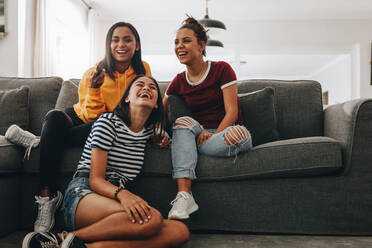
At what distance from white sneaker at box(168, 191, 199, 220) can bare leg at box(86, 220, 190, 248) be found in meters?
0.05

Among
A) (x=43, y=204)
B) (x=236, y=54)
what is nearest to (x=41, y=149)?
(x=43, y=204)

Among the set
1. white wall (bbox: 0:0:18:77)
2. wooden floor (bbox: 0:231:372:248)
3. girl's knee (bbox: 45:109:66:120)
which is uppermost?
white wall (bbox: 0:0:18:77)

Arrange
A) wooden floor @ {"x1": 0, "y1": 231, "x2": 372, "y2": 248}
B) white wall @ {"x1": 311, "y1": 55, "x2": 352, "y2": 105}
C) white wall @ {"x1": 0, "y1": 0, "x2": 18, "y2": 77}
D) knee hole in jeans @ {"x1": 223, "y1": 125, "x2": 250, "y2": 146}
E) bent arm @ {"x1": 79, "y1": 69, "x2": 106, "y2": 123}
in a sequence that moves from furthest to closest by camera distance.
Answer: white wall @ {"x1": 311, "y1": 55, "x2": 352, "y2": 105} → white wall @ {"x1": 0, "y1": 0, "x2": 18, "y2": 77} → bent arm @ {"x1": 79, "y1": 69, "x2": 106, "y2": 123} → knee hole in jeans @ {"x1": 223, "y1": 125, "x2": 250, "y2": 146} → wooden floor @ {"x1": 0, "y1": 231, "x2": 372, "y2": 248}

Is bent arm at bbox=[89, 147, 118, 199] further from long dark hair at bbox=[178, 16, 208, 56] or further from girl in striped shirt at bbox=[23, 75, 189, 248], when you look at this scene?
long dark hair at bbox=[178, 16, 208, 56]

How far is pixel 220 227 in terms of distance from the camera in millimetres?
1596

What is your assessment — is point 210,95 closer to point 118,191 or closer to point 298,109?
point 298,109

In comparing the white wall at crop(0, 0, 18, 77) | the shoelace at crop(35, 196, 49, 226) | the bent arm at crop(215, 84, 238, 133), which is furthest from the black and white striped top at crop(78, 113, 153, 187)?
the white wall at crop(0, 0, 18, 77)

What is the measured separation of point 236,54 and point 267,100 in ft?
15.7

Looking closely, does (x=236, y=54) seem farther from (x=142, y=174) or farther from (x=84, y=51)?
(x=142, y=174)

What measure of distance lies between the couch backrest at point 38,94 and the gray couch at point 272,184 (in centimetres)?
58

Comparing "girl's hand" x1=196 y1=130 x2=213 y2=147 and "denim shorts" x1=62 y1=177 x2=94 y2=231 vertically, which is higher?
"girl's hand" x1=196 y1=130 x2=213 y2=147

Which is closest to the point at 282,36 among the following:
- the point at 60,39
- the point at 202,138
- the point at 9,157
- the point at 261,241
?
the point at 60,39

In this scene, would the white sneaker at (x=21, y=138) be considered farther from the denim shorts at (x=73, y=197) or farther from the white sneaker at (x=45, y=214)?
the denim shorts at (x=73, y=197)

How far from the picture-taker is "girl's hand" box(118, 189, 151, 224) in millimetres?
1212
